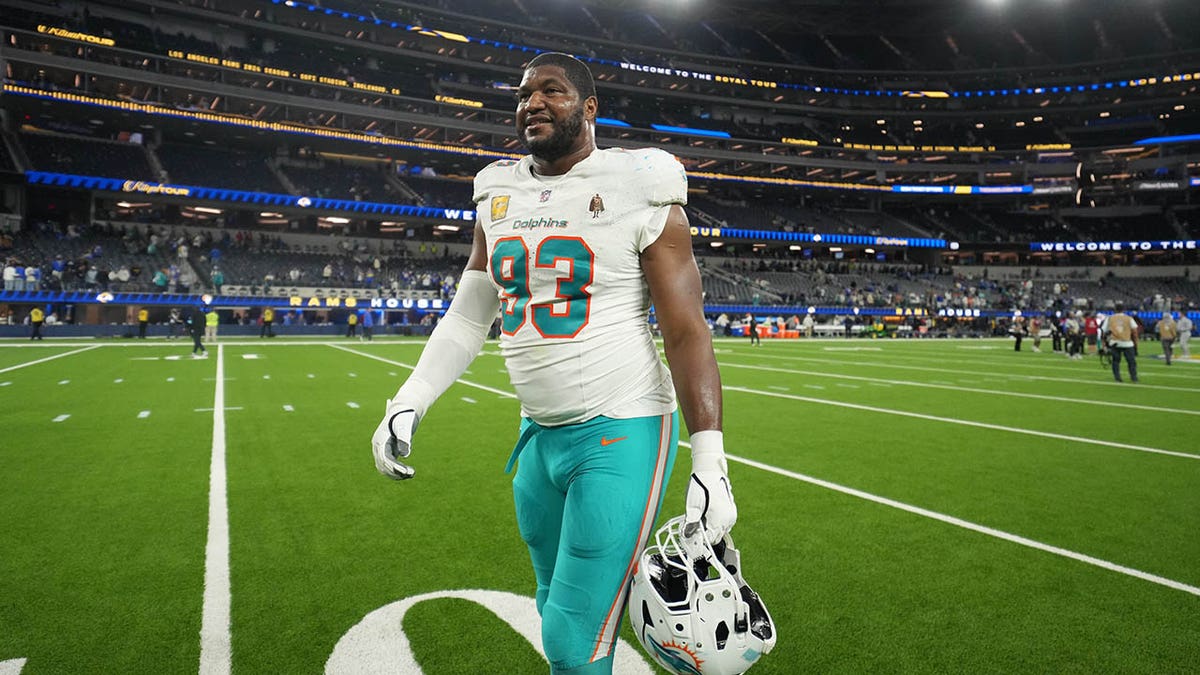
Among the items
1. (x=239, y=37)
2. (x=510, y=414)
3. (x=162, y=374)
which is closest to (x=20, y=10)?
(x=239, y=37)

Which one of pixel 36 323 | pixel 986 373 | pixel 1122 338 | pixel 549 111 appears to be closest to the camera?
pixel 549 111

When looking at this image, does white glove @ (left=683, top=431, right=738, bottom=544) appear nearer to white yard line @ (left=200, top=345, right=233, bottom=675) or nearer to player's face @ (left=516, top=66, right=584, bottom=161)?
player's face @ (left=516, top=66, right=584, bottom=161)

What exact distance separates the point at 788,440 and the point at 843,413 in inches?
103

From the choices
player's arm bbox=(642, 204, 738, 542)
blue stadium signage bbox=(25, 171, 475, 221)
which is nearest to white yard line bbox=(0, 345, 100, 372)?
player's arm bbox=(642, 204, 738, 542)

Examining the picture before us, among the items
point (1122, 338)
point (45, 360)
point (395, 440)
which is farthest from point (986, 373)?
point (45, 360)

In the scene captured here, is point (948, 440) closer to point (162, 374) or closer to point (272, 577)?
point (272, 577)

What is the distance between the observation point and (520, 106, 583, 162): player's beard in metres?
2.17

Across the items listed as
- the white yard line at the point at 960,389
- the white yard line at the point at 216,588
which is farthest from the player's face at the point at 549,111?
the white yard line at the point at 960,389

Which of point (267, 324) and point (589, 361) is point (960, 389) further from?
point (267, 324)

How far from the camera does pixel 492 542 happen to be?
4.46 meters

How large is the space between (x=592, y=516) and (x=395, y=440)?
2.18ft

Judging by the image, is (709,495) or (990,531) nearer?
(709,495)

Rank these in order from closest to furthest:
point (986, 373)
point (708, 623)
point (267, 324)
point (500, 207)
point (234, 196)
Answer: point (708, 623) → point (500, 207) → point (986, 373) → point (267, 324) → point (234, 196)

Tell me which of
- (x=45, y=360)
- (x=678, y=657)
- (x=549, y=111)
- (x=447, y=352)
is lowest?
(x=45, y=360)
